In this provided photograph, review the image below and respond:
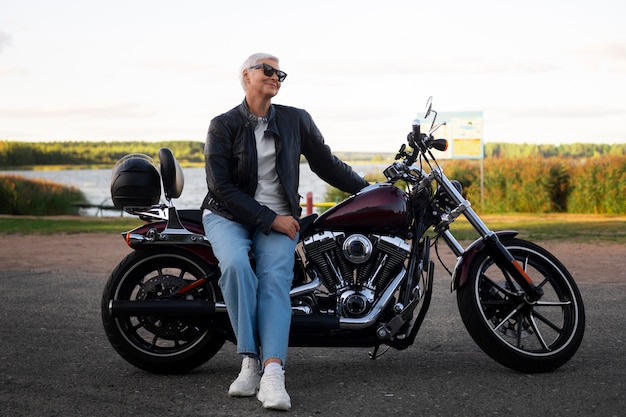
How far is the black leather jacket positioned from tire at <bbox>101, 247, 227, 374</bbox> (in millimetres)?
385

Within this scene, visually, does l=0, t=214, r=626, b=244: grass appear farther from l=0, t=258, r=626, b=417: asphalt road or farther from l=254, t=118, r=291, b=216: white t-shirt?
l=254, t=118, r=291, b=216: white t-shirt

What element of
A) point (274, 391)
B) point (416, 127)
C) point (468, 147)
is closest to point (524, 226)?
point (468, 147)

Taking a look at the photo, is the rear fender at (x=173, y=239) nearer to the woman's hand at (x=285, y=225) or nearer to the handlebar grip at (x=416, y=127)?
the woman's hand at (x=285, y=225)

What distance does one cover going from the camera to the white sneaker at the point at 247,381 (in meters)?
4.42

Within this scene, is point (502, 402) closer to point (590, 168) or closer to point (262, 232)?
point (262, 232)

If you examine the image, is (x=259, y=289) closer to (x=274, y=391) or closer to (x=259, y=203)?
(x=259, y=203)

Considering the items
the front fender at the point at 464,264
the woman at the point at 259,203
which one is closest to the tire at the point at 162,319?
the woman at the point at 259,203

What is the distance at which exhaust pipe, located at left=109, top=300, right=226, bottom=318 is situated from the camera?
4688 millimetres

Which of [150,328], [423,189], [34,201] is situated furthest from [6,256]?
[34,201]

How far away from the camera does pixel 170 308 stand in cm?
470

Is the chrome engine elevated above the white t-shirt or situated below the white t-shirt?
below

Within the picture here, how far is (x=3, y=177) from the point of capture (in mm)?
26891

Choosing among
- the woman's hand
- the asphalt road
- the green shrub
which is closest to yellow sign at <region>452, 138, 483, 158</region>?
the green shrub

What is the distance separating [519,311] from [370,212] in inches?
43.9
